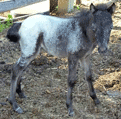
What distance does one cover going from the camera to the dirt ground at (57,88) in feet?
12.3

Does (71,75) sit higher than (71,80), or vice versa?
(71,75)

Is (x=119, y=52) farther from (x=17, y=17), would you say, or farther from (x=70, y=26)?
(x=17, y=17)

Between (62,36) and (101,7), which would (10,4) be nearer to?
(62,36)

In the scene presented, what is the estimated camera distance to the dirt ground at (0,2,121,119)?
12.3ft

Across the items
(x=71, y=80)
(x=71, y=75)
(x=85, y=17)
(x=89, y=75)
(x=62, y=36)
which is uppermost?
(x=85, y=17)

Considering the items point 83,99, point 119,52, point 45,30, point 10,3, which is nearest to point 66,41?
point 45,30

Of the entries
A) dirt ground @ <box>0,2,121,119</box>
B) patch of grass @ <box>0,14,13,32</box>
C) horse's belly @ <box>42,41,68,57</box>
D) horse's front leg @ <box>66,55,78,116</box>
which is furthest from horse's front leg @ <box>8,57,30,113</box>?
patch of grass @ <box>0,14,13,32</box>

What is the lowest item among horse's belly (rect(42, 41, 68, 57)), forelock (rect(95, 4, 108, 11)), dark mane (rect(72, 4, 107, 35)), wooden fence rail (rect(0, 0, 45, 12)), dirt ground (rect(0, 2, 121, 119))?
dirt ground (rect(0, 2, 121, 119))

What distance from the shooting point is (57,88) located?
444 centimetres

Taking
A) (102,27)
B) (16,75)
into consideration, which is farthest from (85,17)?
(16,75)

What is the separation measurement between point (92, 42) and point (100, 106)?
153 cm

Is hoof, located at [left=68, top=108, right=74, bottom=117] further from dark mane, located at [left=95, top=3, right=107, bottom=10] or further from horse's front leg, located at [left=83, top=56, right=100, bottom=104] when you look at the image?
dark mane, located at [left=95, top=3, right=107, bottom=10]

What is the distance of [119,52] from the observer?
5.84 meters

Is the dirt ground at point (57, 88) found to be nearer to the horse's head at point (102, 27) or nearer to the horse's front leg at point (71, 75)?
the horse's front leg at point (71, 75)
